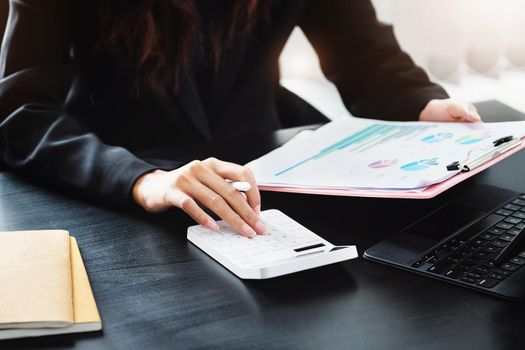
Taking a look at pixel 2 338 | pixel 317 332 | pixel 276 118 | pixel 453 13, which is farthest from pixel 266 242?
pixel 453 13

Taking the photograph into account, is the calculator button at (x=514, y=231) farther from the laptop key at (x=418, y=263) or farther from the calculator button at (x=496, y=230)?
the laptop key at (x=418, y=263)

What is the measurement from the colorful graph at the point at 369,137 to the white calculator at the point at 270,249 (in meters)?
0.18

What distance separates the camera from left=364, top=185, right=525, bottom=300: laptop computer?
2.51 feet

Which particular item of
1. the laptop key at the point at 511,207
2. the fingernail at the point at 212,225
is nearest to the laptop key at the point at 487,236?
the laptop key at the point at 511,207

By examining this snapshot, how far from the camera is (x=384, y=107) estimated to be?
1.45 m

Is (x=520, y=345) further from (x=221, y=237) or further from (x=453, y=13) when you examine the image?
(x=453, y=13)

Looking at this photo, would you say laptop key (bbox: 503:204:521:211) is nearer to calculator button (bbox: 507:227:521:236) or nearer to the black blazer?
calculator button (bbox: 507:227:521:236)

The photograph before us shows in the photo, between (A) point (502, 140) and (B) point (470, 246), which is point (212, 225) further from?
(A) point (502, 140)

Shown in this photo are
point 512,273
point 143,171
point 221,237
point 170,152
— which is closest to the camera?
point 512,273

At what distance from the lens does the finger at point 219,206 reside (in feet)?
Result: 2.88

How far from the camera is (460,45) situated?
2.62 metres

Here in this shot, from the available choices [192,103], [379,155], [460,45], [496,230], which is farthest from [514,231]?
[460,45]

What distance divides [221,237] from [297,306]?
0.18 meters

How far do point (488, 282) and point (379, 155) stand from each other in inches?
12.7
